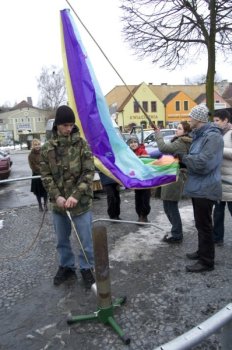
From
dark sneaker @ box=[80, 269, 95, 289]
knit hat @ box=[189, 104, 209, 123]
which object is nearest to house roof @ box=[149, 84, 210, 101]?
knit hat @ box=[189, 104, 209, 123]

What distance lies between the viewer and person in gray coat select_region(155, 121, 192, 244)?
4435 millimetres

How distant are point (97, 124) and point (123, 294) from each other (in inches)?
87.0

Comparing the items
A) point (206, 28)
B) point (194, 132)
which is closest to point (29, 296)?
point (194, 132)

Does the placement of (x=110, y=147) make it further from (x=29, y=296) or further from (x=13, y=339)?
(x=13, y=339)

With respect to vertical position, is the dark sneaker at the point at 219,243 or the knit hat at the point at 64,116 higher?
the knit hat at the point at 64,116

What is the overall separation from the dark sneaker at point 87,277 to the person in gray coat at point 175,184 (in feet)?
5.23

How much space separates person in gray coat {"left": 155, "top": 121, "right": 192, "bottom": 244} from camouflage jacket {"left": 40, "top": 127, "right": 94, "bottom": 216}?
41.2 inches

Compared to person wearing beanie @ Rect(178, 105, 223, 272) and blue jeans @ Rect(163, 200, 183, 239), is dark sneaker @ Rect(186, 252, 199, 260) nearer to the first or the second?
A: person wearing beanie @ Rect(178, 105, 223, 272)

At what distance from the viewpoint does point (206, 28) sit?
14.1 m

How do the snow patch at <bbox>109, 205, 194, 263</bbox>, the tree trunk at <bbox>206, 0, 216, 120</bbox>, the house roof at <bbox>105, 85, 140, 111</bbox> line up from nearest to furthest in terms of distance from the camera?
1. the snow patch at <bbox>109, 205, 194, 263</bbox>
2. the tree trunk at <bbox>206, 0, 216, 120</bbox>
3. the house roof at <bbox>105, 85, 140, 111</bbox>

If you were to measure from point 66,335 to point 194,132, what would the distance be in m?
2.48

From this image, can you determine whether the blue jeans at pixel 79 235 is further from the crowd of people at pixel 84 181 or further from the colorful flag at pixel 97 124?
the colorful flag at pixel 97 124

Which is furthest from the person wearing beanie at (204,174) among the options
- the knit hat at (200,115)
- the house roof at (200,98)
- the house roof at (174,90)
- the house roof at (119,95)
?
the house roof at (200,98)

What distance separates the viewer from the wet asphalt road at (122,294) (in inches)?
118
